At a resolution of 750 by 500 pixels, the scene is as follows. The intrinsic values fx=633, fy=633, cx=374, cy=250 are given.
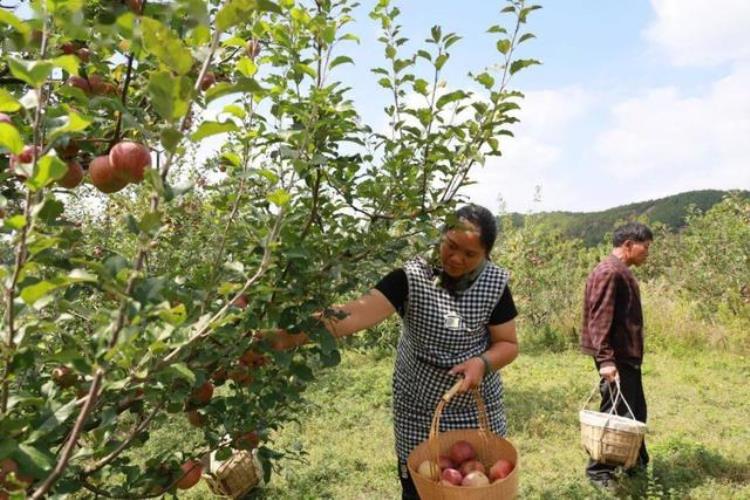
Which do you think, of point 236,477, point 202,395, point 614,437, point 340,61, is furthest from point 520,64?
point 236,477

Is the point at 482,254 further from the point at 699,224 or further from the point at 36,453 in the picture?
the point at 699,224

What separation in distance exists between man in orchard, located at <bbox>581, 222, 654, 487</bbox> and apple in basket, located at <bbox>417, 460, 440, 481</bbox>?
207 centimetres

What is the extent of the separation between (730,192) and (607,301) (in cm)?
984

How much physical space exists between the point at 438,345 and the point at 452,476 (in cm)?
53

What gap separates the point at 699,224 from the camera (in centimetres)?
1283

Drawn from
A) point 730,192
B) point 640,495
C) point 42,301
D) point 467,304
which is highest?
point 730,192

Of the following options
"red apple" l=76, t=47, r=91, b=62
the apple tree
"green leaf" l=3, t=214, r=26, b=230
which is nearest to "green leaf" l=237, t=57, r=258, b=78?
the apple tree

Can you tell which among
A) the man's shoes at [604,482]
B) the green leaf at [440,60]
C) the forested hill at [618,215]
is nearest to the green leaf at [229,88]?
the green leaf at [440,60]

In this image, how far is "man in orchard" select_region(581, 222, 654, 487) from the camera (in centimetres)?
381

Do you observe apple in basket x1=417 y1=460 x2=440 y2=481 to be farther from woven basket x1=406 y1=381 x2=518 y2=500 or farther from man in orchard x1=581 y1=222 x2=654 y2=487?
man in orchard x1=581 y1=222 x2=654 y2=487

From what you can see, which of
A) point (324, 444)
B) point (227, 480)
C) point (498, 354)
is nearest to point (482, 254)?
point (498, 354)

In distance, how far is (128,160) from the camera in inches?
41.8

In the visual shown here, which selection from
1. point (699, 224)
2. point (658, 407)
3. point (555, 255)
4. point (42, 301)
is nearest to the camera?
point (42, 301)

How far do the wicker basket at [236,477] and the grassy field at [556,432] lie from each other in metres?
0.20
